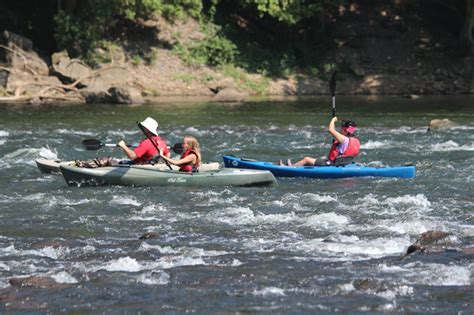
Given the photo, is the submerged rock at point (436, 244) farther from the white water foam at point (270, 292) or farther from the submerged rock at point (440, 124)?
the submerged rock at point (440, 124)

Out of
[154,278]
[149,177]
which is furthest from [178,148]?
[154,278]

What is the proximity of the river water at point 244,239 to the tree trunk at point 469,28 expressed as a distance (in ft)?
51.2

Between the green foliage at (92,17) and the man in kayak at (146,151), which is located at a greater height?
the green foliage at (92,17)

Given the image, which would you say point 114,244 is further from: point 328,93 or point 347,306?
point 328,93

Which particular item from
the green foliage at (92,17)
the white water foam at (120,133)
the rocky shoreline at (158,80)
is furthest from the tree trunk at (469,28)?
the white water foam at (120,133)

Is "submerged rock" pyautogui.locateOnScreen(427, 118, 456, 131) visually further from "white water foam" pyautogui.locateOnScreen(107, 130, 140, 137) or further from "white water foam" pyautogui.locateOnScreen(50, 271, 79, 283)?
"white water foam" pyautogui.locateOnScreen(50, 271, 79, 283)

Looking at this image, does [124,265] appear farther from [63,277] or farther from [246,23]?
[246,23]

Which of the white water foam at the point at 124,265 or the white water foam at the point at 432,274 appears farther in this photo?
the white water foam at the point at 124,265

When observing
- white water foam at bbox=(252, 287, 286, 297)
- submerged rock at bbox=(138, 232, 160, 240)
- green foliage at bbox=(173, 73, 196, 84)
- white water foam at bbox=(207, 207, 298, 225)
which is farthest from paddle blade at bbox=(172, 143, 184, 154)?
green foliage at bbox=(173, 73, 196, 84)

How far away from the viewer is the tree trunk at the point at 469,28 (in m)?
31.6

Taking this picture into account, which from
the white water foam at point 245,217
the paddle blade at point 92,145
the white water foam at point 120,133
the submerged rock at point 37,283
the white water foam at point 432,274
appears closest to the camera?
the submerged rock at point 37,283

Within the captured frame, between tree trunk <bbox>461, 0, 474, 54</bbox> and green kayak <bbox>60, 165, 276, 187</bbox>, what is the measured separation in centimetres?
2137

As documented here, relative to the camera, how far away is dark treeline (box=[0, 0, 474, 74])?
95.5 ft

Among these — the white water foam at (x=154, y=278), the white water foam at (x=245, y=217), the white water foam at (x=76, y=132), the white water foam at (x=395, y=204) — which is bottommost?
the white water foam at (x=395, y=204)
